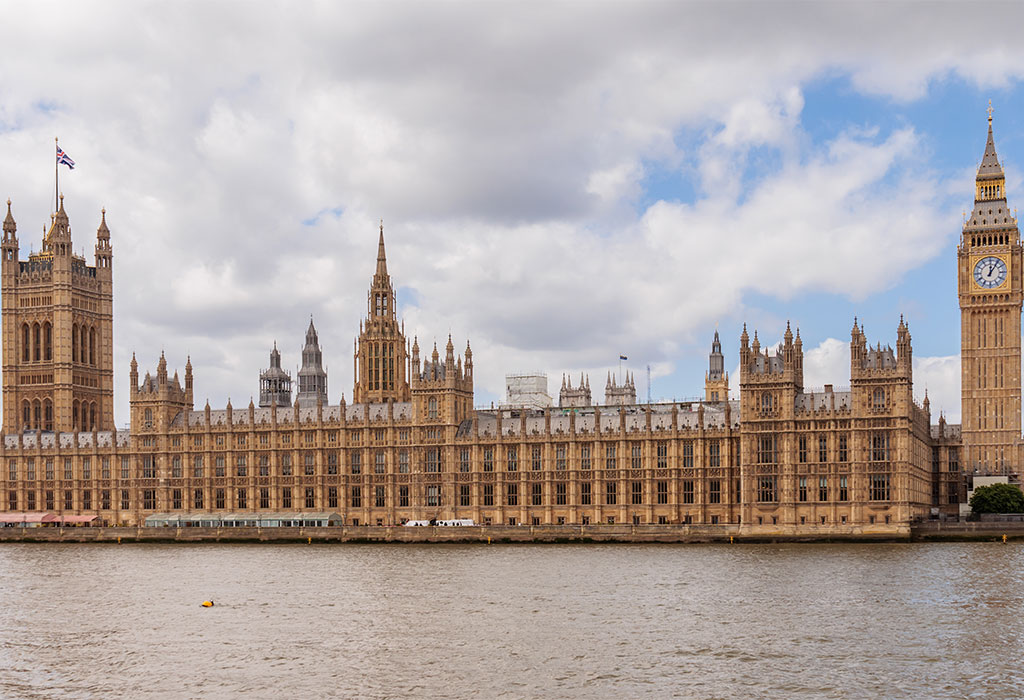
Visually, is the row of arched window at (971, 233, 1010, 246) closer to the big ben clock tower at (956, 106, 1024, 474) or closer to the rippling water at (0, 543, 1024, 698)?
the big ben clock tower at (956, 106, 1024, 474)

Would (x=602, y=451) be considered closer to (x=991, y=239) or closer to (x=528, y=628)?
(x=991, y=239)

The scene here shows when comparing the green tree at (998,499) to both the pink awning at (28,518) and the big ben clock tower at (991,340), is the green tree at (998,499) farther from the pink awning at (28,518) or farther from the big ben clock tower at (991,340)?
the pink awning at (28,518)

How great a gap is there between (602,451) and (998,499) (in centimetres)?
4452

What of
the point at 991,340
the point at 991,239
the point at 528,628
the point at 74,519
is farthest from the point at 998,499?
the point at 74,519

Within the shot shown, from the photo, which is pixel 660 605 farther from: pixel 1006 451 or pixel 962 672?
pixel 1006 451

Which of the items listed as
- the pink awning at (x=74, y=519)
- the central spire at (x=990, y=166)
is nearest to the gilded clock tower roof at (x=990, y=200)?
the central spire at (x=990, y=166)

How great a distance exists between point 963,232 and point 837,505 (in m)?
59.5

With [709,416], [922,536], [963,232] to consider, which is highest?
[963,232]

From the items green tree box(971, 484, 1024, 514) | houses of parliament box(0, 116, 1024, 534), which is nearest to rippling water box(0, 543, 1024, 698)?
houses of parliament box(0, 116, 1024, 534)

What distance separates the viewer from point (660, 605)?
80.1m

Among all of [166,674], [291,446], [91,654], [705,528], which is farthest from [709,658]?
[291,446]

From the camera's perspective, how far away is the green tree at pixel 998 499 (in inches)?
5940

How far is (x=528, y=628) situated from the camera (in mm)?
71625

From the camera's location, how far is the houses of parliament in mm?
140125
